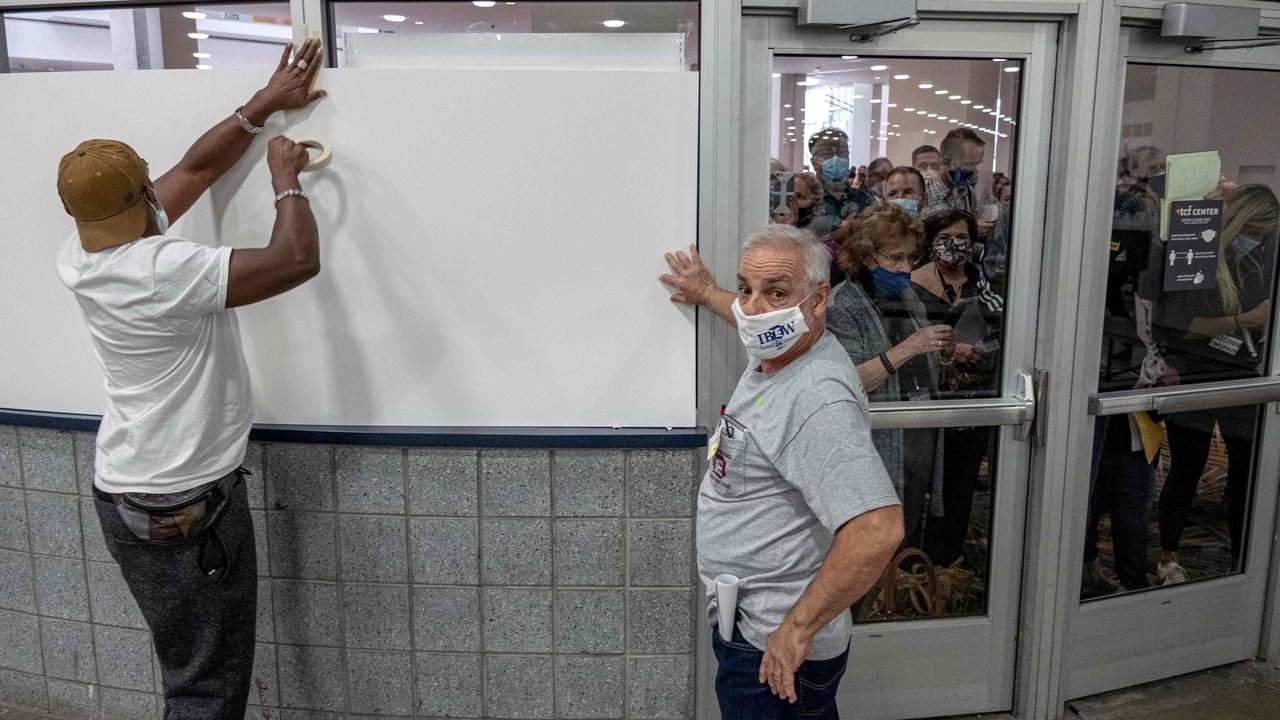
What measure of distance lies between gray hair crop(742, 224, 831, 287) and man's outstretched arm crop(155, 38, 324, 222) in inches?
49.2

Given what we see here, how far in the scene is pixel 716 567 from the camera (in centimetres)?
184

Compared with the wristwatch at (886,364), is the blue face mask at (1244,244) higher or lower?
higher

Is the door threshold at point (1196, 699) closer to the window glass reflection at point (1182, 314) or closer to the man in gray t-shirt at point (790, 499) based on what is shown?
the window glass reflection at point (1182, 314)

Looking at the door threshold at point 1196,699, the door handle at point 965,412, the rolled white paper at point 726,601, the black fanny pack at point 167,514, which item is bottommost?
the door threshold at point 1196,699

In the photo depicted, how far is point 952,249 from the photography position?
2.58 meters

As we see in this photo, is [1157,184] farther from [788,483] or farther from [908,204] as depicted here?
[788,483]

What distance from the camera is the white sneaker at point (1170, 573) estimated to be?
2945 millimetres

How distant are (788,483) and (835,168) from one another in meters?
1.10

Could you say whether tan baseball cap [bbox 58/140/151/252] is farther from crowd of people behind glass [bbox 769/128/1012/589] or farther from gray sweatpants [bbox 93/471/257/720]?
crowd of people behind glass [bbox 769/128/1012/589]

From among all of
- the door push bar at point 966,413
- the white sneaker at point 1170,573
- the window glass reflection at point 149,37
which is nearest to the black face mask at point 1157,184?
the door push bar at point 966,413

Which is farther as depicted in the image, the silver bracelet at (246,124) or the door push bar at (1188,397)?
the door push bar at (1188,397)

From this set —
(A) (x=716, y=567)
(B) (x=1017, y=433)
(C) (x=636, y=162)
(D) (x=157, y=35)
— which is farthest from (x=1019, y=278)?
(D) (x=157, y=35)

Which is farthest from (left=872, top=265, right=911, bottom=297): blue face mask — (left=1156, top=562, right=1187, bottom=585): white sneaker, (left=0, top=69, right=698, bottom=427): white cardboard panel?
(left=1156, top=562, right=1187, bottom=585): white sneaker

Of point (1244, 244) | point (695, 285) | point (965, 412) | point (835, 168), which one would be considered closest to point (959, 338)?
point (965, 412)
